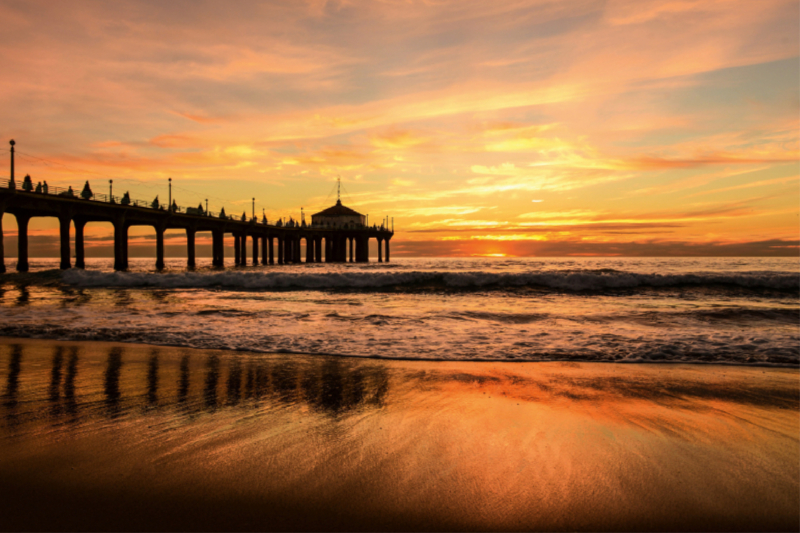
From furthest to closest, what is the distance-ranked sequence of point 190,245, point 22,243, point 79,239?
point 190,245
point 79,239
point 22,243

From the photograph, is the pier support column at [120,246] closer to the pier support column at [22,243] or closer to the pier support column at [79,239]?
the pier support column at [79,239]

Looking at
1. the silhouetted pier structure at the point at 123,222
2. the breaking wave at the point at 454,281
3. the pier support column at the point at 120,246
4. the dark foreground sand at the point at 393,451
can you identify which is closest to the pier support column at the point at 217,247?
the silhouetted pier structure at the point at 123,222

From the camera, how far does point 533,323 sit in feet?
42.6

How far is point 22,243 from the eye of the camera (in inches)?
1884

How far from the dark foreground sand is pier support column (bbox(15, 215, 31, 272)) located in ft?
167

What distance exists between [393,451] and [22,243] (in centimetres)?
5894

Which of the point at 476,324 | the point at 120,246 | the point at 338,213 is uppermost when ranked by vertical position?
the point at 338,213

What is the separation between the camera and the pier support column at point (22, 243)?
152 ft

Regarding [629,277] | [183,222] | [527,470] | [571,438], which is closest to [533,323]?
[571,438]

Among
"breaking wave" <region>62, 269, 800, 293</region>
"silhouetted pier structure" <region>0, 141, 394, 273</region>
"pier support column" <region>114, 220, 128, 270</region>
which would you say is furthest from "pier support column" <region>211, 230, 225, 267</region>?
"breaking wave" <region>62, 269, 800, 293</region>

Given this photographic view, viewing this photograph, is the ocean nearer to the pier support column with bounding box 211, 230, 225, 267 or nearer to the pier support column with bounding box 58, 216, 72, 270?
the pier support column with bounding box 58, 216, 72, 270

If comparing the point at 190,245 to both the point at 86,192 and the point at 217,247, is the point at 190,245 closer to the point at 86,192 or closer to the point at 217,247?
the point at 217,247

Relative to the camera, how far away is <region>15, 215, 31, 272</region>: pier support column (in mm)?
46478

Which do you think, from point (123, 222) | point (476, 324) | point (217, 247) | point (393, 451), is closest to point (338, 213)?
point (217, 247)
